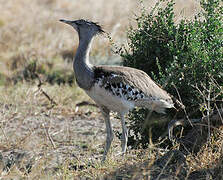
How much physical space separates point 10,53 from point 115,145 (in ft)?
17.5

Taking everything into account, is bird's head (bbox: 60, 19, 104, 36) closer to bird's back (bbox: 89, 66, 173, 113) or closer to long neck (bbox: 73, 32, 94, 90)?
long neck (bbox: 73, 32, 94, 90)

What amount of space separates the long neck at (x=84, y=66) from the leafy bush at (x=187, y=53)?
0.53 meters

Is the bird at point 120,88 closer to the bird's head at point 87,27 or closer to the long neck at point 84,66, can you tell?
the long neck at point 84,66

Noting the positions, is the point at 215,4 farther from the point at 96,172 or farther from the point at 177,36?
the point at 96,172

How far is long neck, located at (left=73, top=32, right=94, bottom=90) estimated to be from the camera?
15.0 feet

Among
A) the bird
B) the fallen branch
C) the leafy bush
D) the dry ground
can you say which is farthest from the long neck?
the fallen branch

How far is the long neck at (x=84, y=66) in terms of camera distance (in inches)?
180

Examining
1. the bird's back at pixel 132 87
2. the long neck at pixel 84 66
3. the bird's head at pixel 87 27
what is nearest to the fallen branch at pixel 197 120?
the bird's back at pixel 132 87

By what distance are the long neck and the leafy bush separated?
527 millimetres

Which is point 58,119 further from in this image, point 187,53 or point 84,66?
point 187,53

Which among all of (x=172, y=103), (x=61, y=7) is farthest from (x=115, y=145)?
(x=61, y=7)

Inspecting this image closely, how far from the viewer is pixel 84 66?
15.3 feet

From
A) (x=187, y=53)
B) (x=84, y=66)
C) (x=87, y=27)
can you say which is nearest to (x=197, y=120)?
(x=187, y=53)

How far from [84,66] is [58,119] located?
2.32 meters
